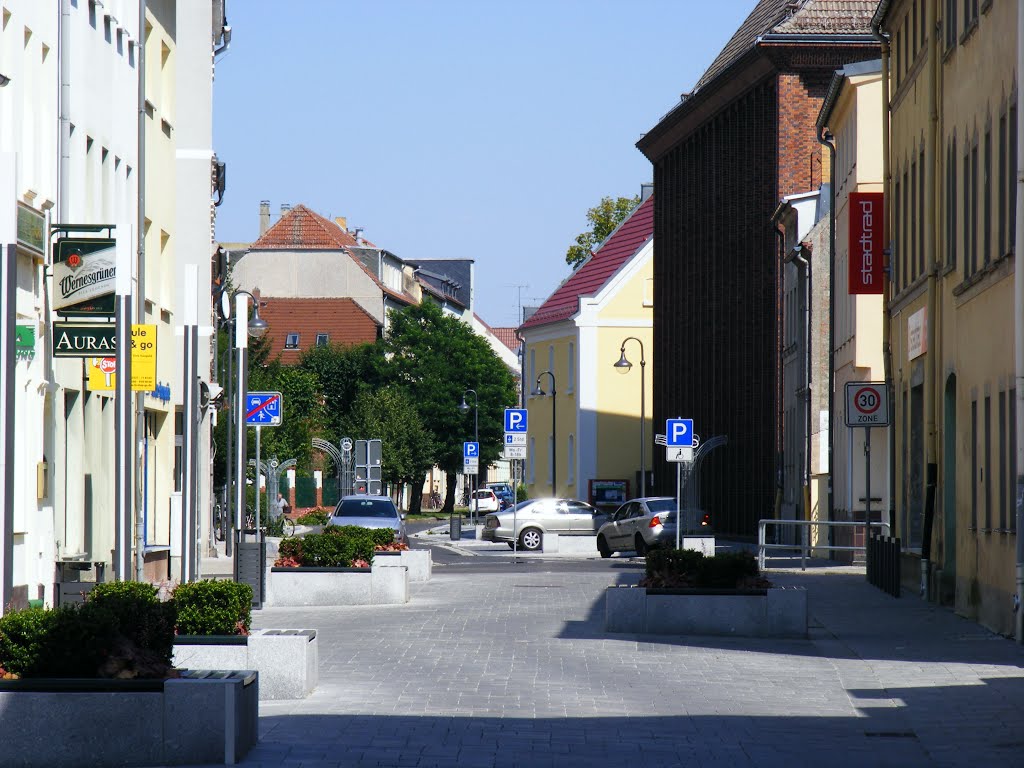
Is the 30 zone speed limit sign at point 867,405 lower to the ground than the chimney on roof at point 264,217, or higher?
lower

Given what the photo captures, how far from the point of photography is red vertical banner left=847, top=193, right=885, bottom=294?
112ft

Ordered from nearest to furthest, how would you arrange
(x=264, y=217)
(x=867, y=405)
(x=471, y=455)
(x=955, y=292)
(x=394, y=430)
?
1. (x=955, y=292)
2. (x=867, y=405)
3. (x=471, y=455)
4. (x=394, y=430)
5. (x=264, y=217)

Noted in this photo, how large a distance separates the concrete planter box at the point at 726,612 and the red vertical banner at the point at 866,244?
15.5 meters

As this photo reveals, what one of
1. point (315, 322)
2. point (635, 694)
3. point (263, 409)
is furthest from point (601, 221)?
point (635, 694)

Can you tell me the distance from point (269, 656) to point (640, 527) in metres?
30.3

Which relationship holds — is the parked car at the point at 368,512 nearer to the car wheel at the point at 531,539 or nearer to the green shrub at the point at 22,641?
the car wheel at the point at 531,539

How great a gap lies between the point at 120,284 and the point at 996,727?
358 inches

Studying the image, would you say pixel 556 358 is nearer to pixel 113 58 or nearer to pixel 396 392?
pixel 396 392

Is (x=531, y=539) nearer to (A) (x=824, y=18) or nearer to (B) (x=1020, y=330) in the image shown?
(A) (x=824, y=18)

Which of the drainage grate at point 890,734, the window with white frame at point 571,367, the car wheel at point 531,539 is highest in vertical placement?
the window with white frame at point 571,367

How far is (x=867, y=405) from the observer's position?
29016mm

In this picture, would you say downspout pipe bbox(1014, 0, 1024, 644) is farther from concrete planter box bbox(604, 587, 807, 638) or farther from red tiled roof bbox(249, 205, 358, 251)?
red tiled roof bbox(249, 205, 358, 251)

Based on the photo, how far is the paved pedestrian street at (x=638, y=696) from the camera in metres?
10.9

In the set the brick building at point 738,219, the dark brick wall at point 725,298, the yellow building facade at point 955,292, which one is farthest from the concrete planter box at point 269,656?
the dark brick wall at point 725,298
